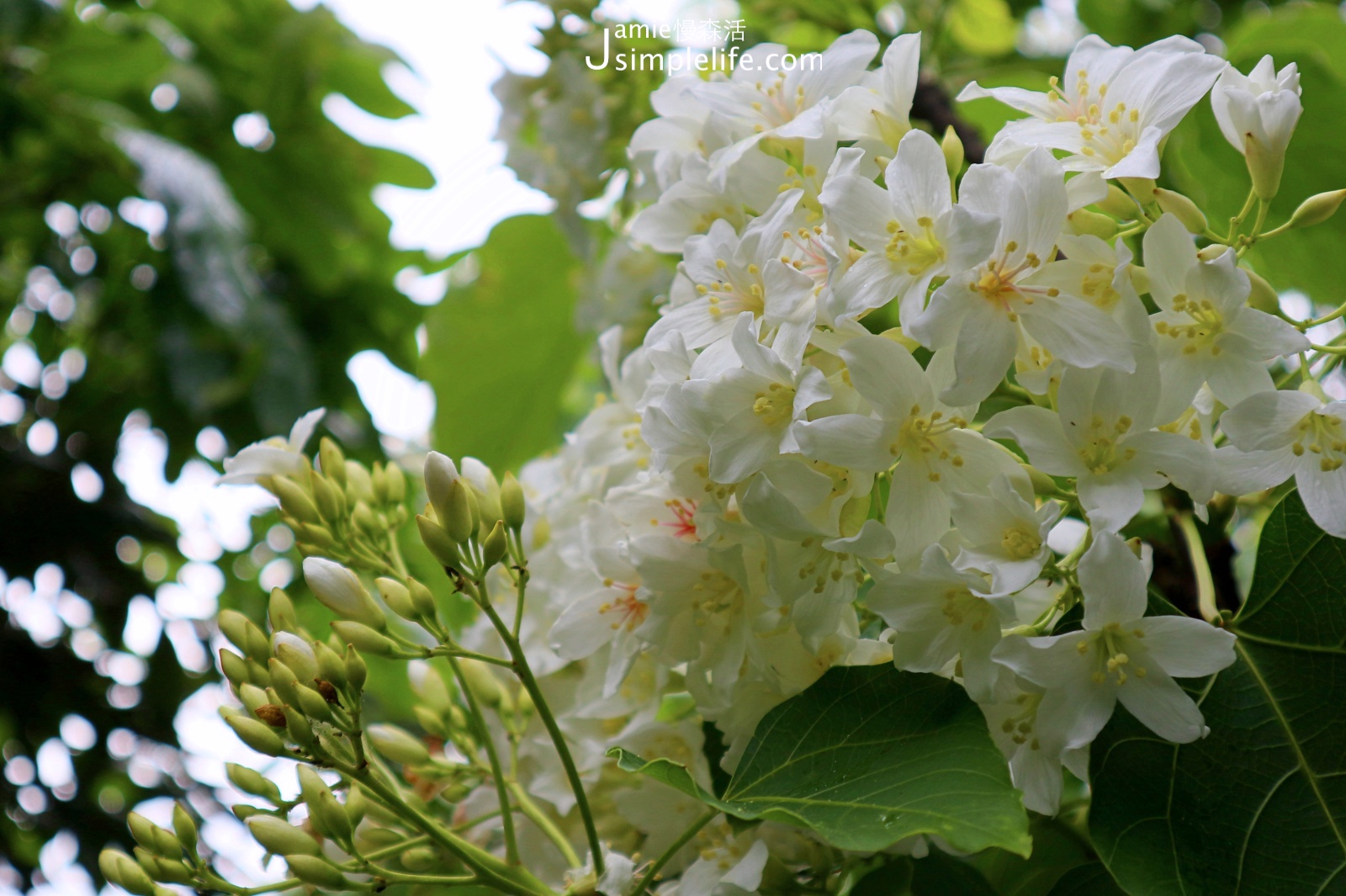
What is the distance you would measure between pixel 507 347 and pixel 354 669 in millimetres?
949

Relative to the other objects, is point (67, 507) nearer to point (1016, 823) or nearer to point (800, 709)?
point (800, 709)

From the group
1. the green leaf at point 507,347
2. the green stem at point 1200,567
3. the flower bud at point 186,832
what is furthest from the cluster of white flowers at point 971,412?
the green leaf at point 507,347

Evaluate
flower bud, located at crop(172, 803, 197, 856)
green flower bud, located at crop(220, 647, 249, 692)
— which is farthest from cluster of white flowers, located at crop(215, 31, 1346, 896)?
flower bud, located at crop(172, 803, 197, 856)

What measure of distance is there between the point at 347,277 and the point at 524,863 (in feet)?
4.27

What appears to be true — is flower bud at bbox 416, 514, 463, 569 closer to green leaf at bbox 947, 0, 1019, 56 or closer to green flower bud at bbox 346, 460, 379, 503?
green flower bud at bbox 346, 460, 379, 503

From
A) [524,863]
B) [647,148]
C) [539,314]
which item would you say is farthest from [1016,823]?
[539,314]

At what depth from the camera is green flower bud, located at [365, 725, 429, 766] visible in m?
0.92

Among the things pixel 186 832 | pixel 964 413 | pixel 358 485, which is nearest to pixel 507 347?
pixel 358 485

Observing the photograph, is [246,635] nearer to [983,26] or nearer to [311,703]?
[311,703]

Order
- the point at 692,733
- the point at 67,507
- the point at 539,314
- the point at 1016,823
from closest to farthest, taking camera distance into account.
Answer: the point at 1016,823, the point at 692,733, the point at 539,314, the point at 67,507

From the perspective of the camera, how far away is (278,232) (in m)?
1.86

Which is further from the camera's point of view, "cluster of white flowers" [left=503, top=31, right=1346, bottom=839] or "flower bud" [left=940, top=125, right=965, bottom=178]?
"flower bud" [left=940, top=125, right=965, bottom=178]

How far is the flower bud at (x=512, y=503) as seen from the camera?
2.68 ft

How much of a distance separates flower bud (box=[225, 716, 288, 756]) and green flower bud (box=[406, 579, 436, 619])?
13 cm
